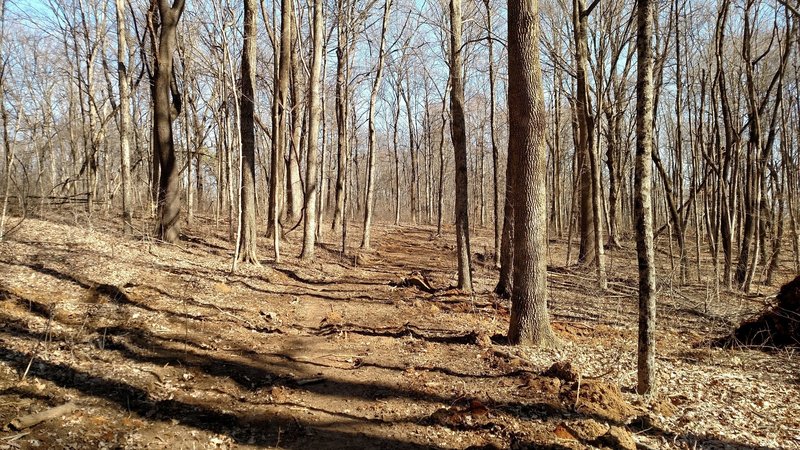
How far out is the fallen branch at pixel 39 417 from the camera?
3.58 m

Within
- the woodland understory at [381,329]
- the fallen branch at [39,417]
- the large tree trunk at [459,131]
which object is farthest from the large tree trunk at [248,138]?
the fallen branch at [39,417]

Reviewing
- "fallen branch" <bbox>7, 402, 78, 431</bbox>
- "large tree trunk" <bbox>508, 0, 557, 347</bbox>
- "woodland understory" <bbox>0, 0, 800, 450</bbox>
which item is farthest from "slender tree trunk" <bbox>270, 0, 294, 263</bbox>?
"fallen branch" <bbox>7, 402, 78, 431</bbox>

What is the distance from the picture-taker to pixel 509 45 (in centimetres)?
695

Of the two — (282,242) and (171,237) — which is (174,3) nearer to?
(171,237)

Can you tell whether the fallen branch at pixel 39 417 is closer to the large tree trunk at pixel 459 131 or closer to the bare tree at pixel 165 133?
the large tree trunk at pixel 459 131

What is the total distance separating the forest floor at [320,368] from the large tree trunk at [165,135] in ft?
4.73

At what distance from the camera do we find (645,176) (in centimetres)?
495

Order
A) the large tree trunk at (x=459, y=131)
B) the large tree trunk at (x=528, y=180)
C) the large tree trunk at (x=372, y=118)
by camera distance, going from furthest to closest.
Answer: the large tree trunk at (x=372, y=118) < the large tree trunk at (x=459, y=131) < the large tree trunk at (x=528, y=180)

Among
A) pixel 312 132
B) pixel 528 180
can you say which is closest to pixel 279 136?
pixel 312 132

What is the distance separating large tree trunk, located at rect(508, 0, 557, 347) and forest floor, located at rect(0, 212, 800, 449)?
0.55 metres

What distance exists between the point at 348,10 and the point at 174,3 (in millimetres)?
6423

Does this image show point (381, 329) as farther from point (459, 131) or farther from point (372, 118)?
point (372, 118)

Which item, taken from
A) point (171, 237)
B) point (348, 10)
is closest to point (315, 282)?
point (171, 237)

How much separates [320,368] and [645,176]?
4.53m
